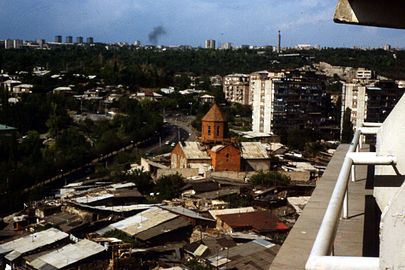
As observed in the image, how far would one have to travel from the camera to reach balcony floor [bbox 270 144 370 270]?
114 cm

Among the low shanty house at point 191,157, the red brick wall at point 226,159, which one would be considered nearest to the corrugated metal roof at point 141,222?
the red brick wall at point 226,159

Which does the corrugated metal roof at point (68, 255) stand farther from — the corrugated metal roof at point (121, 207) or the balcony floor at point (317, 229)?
the balcony floor at point (317, 229)

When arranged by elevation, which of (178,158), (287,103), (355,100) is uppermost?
(355,100)

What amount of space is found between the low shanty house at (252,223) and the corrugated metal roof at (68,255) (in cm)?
230

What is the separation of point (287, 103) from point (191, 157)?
28.5 ft

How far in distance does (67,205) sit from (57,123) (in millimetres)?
12521

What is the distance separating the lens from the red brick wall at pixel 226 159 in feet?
47.8

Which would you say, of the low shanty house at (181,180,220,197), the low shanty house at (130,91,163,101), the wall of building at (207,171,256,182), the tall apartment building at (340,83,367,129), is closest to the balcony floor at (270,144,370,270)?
the low shanty house at (181,180,220,197)

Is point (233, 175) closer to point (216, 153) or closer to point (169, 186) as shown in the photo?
point (216, 153)

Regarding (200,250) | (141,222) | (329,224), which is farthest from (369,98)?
(329,224)

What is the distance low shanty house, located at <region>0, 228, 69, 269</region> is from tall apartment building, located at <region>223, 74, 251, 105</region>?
74.4 ft

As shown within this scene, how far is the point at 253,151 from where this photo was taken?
1562cm

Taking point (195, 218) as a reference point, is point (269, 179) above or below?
above

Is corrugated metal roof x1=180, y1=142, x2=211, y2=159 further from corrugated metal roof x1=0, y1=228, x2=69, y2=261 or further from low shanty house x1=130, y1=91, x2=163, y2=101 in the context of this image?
low shanty house x1=130, y1=91, x2=163, y2=101
